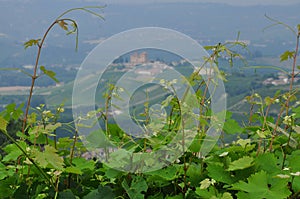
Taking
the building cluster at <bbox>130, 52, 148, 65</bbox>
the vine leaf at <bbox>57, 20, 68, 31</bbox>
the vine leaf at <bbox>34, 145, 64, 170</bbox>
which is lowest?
the vine leaf at <bbox>34, 145, 64, 170</bbox>

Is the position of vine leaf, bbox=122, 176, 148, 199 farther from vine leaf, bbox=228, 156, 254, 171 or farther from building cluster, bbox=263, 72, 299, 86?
building cluster, bbox=263, 72, 299, 86

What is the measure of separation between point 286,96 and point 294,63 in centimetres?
9

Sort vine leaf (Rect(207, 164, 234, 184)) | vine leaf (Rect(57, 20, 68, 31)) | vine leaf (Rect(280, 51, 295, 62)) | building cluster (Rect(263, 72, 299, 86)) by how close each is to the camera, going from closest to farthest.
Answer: vine leaf (Rect(207, 164, 234, 184))
vine leaf (Rect(57, 20, 68, 31))
vine leaf (Rect(280, 51, 295, 62))
building cluster (Rect(263, 72, 299, 86))

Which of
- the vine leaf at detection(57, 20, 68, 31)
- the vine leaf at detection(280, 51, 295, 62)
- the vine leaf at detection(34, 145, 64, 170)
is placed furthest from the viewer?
the vine leaf at detection(280, 51, 295, 62)

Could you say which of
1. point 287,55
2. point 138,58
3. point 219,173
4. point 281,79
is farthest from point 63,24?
point 281,79

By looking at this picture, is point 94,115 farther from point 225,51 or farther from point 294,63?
point 294,63

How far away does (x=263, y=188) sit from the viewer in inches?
33.0

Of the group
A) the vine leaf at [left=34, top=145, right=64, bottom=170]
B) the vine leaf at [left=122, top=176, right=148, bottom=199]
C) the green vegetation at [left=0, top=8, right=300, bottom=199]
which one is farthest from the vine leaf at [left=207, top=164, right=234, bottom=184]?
the vine leaf at [left=34, top=145, right=64, bottom=170]

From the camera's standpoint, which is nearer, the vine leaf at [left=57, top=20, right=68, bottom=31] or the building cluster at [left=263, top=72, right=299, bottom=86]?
the vine leaf at [left=57, top=20, right=68, bottom=31]

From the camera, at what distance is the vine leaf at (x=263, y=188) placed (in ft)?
2.70

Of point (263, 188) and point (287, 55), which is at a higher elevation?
point (287, 55)

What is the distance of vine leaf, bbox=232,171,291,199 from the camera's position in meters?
0.82

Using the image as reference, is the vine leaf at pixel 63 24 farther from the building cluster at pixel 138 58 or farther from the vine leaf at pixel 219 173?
the vine leaf at pixel 219 173

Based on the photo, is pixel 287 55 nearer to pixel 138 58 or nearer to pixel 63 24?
pixel 138 58
